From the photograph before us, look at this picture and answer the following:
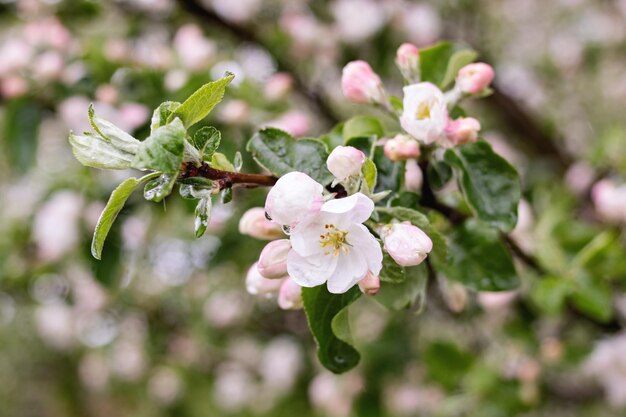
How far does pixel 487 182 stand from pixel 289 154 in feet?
0.79

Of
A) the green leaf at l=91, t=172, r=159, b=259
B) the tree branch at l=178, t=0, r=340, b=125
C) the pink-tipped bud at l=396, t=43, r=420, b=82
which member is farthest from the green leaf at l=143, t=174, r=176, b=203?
the tree branch at l=178, t=0, r=340, b=125

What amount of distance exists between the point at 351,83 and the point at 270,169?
0.18 metres

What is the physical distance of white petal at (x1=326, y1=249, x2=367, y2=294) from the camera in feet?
1.90

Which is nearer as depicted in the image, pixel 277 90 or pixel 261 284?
pixel 261 284

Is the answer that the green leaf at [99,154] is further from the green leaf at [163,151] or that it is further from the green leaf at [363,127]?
the green leaf at [363,127]

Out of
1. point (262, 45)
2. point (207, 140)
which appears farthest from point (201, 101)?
point (262, 45)

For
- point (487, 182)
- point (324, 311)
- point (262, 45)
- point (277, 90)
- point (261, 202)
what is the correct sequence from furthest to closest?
point (262, 45) < point (277, 90) < point (261, 202) < point (487, 182) < point (324, 311)

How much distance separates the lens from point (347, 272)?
0.58 m

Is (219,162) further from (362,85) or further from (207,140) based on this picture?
(362,85)

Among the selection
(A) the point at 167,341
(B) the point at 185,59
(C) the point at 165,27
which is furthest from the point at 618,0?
(A) the point at 167,341

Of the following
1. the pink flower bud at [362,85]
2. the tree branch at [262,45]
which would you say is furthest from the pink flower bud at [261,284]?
the tree branch at [262,45]

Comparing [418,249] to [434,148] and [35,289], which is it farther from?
[35,289]

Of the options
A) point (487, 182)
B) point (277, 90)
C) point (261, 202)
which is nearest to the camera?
point (487, 182)

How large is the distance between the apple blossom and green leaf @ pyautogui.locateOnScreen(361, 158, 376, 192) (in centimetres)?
6
